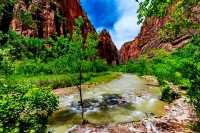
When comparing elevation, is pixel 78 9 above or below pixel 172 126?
above

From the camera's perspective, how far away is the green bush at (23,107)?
488 inches

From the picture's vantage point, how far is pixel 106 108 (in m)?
29.4

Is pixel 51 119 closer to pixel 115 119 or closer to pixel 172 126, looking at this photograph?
pixel 115 119

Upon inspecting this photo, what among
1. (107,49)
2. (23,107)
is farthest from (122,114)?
(107,49)

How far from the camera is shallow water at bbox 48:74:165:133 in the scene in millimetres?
25016

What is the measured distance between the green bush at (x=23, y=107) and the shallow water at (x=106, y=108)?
626 cm

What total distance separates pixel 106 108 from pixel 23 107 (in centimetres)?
1637

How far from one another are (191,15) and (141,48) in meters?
149

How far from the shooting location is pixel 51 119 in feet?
82.7

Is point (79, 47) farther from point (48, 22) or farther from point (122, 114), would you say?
point (48, 22)

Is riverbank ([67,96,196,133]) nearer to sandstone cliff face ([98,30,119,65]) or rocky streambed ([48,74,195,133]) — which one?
rocky streambed ([48,74,195,133])

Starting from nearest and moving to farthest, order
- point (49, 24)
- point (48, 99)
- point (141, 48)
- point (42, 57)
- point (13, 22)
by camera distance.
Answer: point (48, 99)
point (42, 57)
point (13, 22)
point (49, 24)
point (141, 48)

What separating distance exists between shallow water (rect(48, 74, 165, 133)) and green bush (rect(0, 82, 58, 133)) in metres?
6.26

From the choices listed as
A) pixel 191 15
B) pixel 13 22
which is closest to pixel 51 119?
pixel 191 15
